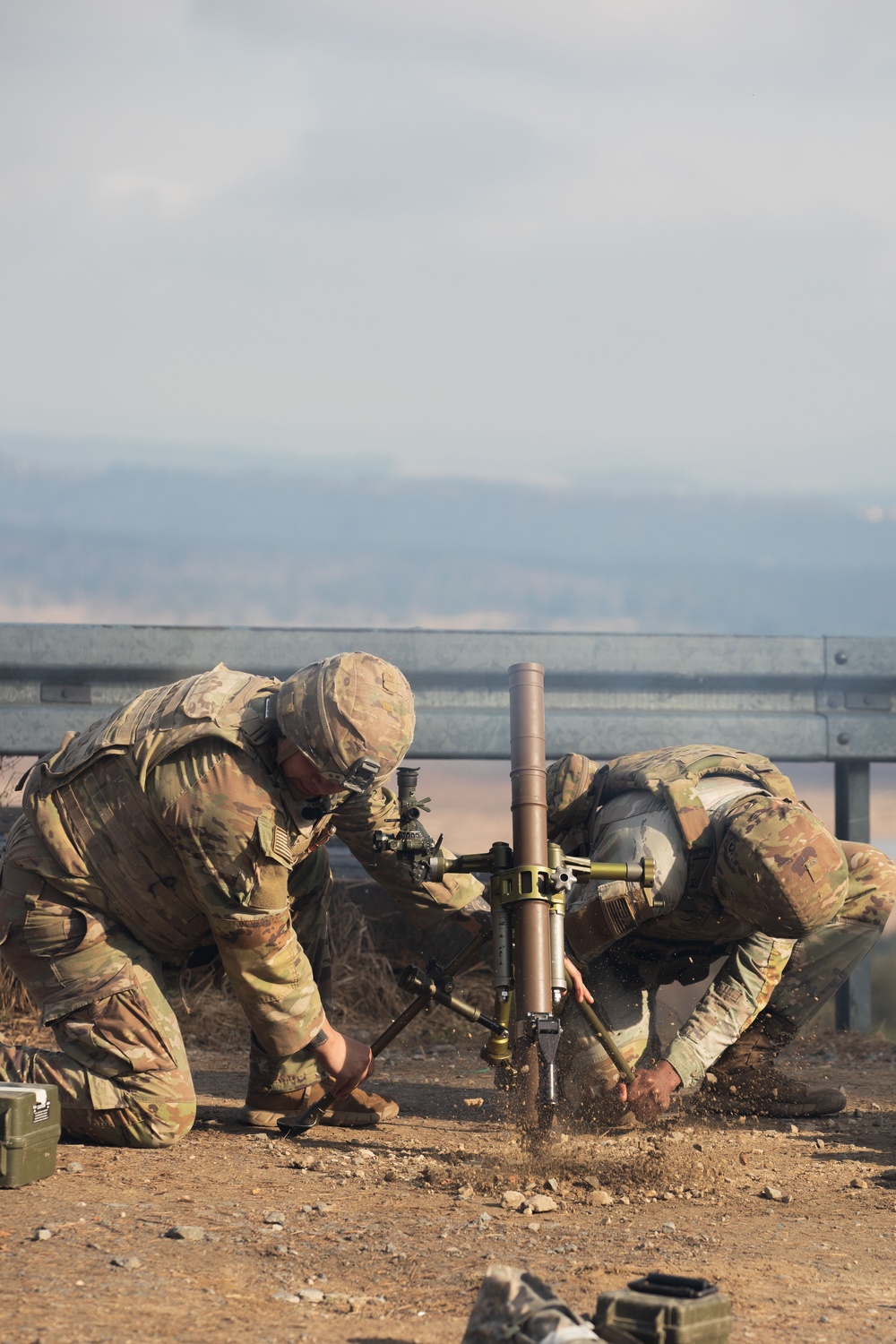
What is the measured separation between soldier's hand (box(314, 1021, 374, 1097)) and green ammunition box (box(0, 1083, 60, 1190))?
0.92m

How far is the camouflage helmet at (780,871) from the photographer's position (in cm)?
432

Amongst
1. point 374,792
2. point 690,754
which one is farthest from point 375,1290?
point 690,754

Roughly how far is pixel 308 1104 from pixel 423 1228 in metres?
1.29

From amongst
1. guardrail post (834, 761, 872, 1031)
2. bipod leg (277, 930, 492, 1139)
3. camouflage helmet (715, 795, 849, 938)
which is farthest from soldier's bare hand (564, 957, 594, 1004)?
guardrail post (834, 761, 872, 1031)

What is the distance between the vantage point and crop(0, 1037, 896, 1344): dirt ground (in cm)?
262

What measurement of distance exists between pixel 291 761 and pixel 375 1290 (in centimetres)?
Answer: 171

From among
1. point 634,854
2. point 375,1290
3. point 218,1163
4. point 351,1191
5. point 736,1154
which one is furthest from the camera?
point 634,854

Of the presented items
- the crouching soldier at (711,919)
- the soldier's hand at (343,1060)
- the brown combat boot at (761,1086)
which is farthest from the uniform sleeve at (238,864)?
the brown combat boot at (761,1086)

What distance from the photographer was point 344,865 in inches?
253

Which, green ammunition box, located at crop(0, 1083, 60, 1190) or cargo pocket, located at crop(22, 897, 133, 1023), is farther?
cargo pocket, located at crop(22, 897, 133, 1023)

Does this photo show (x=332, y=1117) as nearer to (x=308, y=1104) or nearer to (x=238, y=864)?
(x=308, y=1104)

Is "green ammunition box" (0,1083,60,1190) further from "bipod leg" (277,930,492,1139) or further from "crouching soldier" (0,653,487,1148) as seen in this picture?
"bipod leg" (277,930,492,1139)

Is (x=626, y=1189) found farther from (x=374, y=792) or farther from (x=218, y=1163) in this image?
(x=374, y=792)

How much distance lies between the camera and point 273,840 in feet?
13.3
